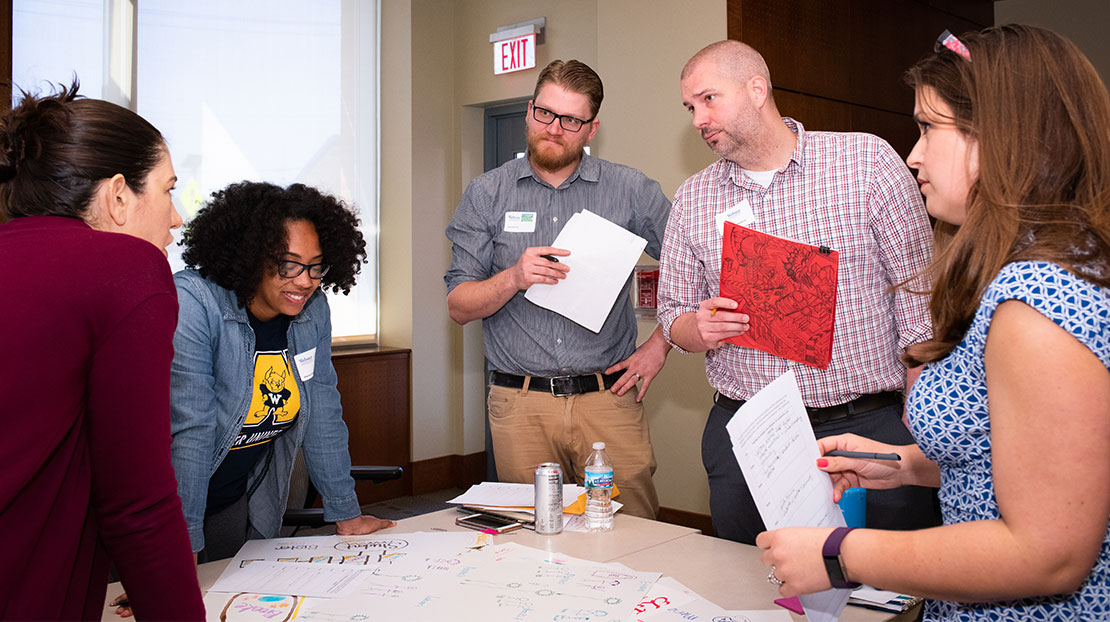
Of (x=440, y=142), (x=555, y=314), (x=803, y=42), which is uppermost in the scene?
(x=803, y=42)

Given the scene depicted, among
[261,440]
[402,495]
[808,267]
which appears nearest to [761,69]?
[808,267]

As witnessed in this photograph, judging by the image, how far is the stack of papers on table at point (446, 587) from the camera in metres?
1.43

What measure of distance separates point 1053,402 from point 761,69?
1441 mm

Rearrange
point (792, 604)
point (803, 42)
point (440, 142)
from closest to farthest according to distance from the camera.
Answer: point (792, 604)
point (803, 42)
point (440, 142)

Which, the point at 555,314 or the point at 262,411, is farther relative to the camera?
the point at 555,314

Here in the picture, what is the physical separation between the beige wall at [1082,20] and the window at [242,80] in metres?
4.65

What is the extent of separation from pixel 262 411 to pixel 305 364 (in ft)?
0.59

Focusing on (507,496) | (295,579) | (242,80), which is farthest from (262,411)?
(242,80)

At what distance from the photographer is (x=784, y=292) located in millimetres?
1926

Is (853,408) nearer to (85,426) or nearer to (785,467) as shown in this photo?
(785,467)

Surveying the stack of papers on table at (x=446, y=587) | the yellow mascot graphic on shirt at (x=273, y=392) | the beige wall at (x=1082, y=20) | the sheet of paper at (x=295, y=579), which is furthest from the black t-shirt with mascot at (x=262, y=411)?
the beige wall at (x=1082, y=20)

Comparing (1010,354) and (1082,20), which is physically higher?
(1082,20)

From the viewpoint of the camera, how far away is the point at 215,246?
1.96 meters

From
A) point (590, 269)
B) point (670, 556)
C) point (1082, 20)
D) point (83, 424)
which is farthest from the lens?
point (1082, 20)
